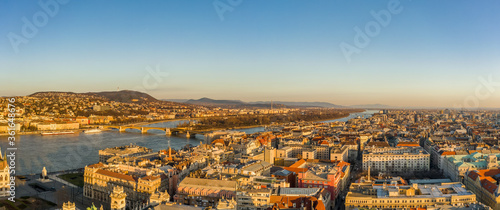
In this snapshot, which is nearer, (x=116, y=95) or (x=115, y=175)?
(x=115, y=175)

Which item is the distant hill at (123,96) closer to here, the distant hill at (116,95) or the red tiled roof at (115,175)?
the distant hill at (116,95)

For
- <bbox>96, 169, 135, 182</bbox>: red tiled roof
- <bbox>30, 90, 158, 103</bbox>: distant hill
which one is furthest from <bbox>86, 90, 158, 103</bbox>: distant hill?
<bbox>96, 169, 135, 182</bbox>: red tiled roof

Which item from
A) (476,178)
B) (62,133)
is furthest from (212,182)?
Result: (62,133)

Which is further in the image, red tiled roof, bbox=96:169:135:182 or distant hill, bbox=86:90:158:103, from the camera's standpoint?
distant hill, bbox=86:90:158:103

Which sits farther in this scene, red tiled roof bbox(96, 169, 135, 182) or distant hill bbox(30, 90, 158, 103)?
distant hill bbox(30, 90, 158, 103)

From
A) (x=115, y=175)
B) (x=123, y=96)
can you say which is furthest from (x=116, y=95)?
(x=115, y=175)

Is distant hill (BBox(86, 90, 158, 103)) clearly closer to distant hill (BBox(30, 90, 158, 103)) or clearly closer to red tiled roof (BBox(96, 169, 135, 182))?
distant hill (BBox(30, 90, 158, 103))

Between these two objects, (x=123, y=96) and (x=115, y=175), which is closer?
(x=115, y=175)

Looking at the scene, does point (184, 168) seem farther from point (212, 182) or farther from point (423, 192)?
point (423, 192)

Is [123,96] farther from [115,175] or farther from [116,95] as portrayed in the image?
[115,175]

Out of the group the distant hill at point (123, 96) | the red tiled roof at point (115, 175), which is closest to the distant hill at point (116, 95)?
the distant hill at point (123, 96)

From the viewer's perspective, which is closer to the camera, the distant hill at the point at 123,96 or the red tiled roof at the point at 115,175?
the red tiled roof at the point at 115,175
